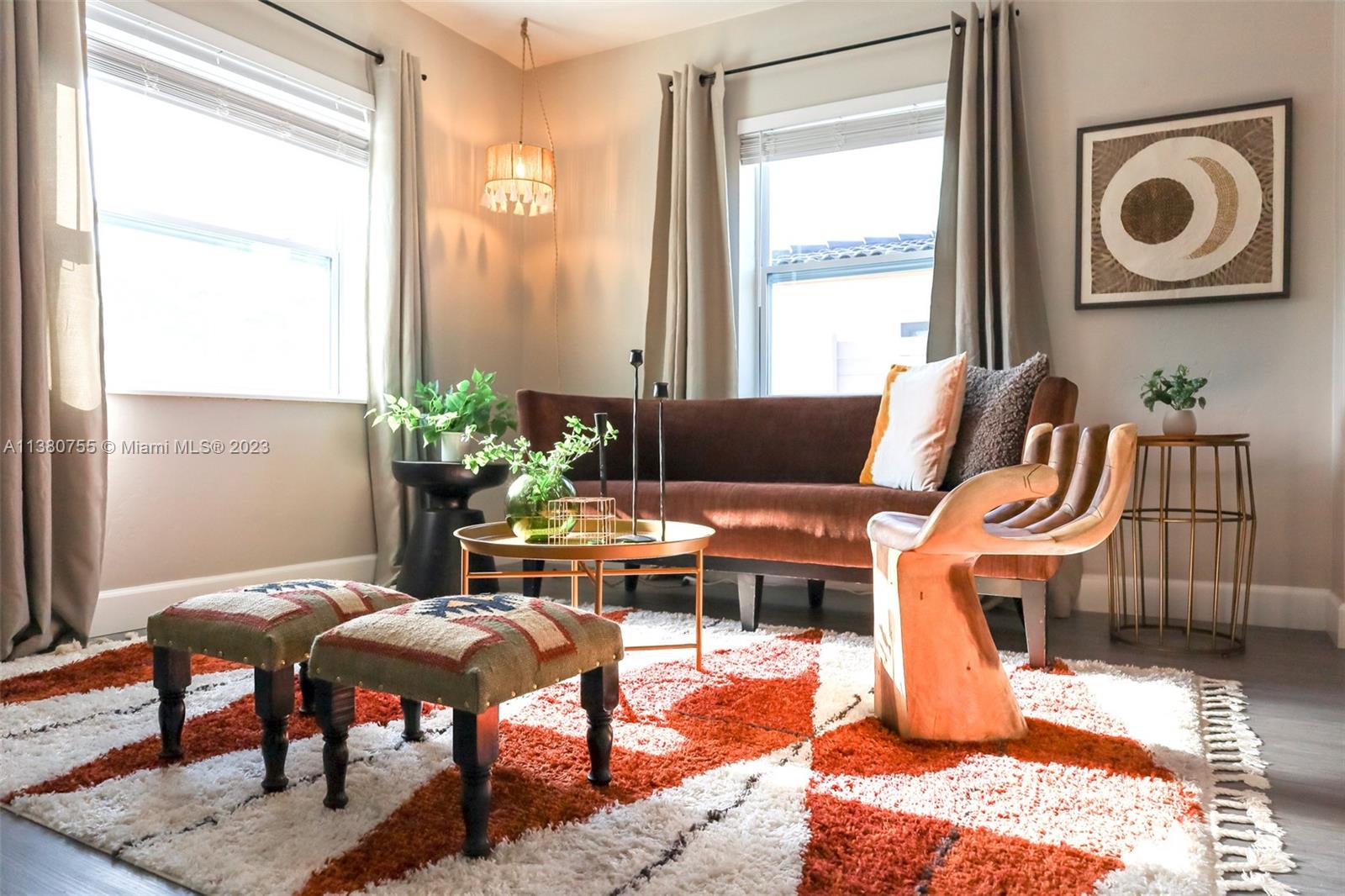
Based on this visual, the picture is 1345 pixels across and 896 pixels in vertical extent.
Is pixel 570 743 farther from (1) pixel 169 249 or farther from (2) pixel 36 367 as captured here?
(1) pixel 169 249

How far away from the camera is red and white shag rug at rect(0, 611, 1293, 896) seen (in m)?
1.25

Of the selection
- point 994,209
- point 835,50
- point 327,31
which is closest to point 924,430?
point 994,209

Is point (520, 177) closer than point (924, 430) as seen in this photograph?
No

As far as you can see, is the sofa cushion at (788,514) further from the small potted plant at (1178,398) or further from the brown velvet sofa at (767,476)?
the small potted plant at (1178,398)

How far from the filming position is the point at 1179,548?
3326 mm

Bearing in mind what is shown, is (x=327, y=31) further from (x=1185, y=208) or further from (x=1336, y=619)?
(x=1336, y=619)

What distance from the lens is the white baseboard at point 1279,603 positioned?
3.08 m

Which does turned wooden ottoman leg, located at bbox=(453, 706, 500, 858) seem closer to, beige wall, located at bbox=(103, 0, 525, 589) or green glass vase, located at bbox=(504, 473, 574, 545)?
green glass vase, located at bbox=(504, 473, 574, 545)

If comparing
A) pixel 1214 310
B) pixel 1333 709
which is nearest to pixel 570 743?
pixel 1333 709

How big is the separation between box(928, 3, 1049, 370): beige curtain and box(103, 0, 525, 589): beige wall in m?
2.34

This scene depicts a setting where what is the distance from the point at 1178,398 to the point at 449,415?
2.66m

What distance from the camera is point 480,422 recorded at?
144 inches

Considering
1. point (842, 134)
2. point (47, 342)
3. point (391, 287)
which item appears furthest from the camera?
point (842, 134)

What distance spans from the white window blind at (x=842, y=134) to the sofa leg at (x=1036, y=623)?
87.0 inches
